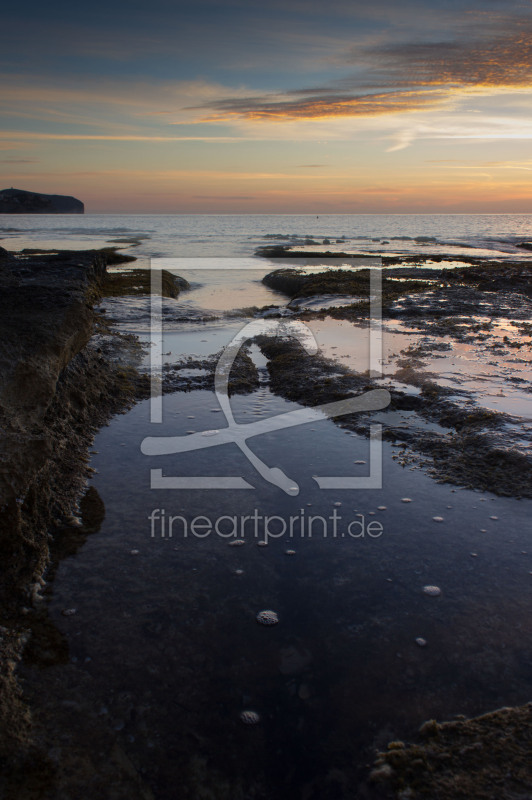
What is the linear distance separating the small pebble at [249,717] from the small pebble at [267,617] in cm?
79

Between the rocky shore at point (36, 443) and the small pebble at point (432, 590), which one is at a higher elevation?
the rocky shore at point (36, 443)

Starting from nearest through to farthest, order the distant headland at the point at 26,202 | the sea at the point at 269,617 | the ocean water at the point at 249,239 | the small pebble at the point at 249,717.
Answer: the sea at the point at 269,617 < the small pebble at the point at 249,717 < the ocean water at the point at 249,239 < the distant headland at the point at 26,202

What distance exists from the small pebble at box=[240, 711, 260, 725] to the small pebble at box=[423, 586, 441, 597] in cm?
182

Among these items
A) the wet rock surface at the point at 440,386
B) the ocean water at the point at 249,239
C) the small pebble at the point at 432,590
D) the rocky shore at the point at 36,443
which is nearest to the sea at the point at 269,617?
the small pebble at the point at 432,590

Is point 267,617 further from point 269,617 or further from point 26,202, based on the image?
point 26,202

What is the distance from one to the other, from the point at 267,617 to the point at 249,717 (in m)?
0.89

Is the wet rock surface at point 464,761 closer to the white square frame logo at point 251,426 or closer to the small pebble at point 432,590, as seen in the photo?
the small pebble at point 432,590

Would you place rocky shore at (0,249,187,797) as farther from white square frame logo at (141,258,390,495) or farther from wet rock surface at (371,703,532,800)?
wet rock surface at (371,703,532,800)

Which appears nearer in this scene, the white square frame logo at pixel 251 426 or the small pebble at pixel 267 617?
the small pebble at pixel 267 617

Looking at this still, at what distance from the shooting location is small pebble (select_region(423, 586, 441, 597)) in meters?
4.25

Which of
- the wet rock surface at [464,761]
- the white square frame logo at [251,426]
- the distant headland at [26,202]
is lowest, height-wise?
the wet rock surface at [464,761]

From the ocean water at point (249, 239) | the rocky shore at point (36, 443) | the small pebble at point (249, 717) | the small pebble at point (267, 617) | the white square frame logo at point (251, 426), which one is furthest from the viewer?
the ocean water at point (249, 239)

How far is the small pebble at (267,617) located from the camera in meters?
3.91

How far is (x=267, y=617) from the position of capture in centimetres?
396
